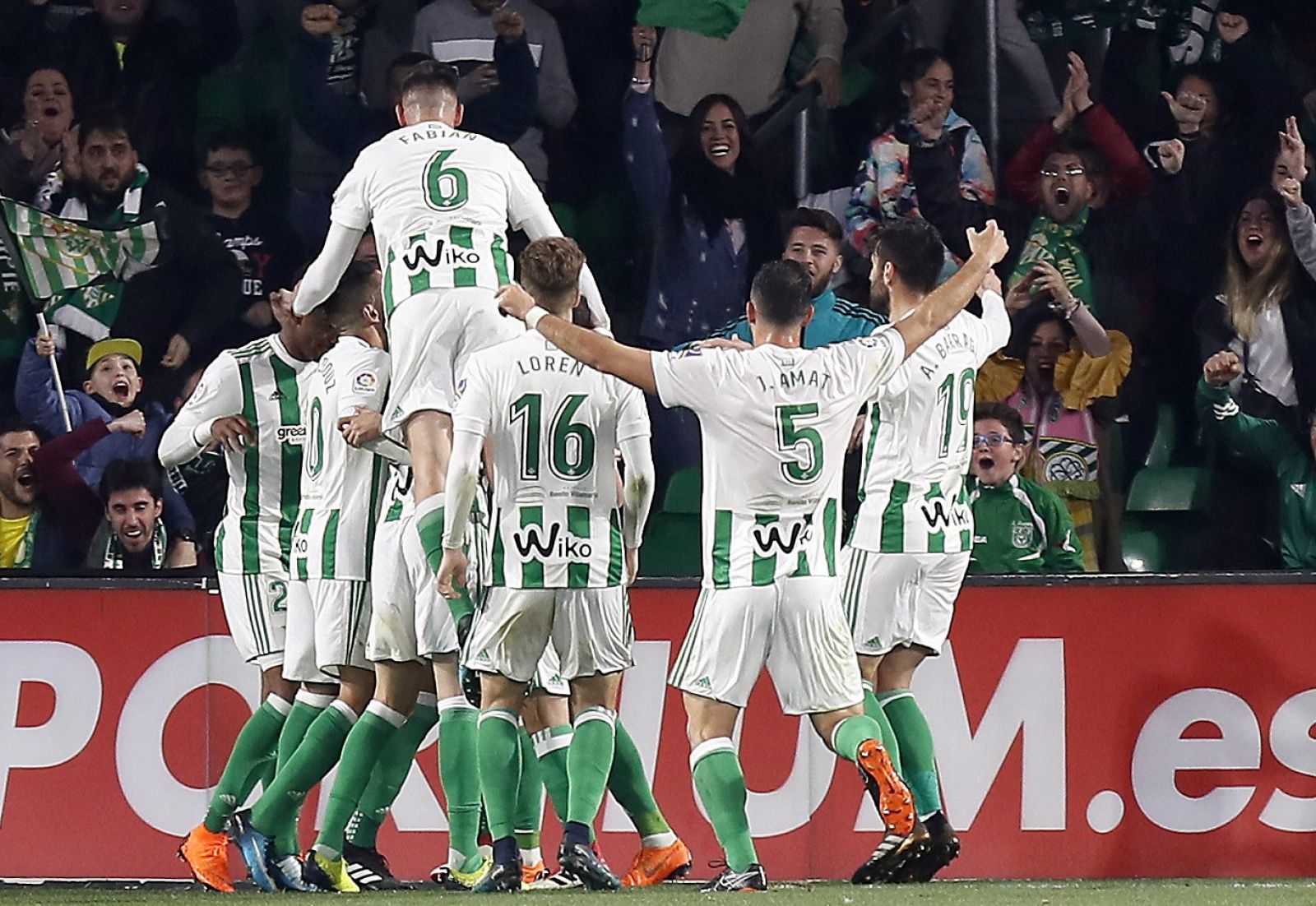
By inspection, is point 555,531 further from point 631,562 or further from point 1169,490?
point 1169,490

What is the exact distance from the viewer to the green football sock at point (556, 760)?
21.7ft

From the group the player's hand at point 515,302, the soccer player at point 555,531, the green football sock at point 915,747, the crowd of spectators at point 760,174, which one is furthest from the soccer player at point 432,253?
the crowd of spectators at point 760,174

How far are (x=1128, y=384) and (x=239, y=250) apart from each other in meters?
3.85

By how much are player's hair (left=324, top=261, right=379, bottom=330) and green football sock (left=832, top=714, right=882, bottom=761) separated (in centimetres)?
221

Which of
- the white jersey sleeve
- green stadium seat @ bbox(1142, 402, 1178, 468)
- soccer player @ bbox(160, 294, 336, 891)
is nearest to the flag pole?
soccer player @ bbox(160, 294, 336, 891)

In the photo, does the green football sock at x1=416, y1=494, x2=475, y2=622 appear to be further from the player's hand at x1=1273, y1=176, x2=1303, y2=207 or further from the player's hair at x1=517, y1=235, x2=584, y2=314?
the player's hand at x1=1273, y1=176, x2=1303, y2=207

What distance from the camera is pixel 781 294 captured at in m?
6.22

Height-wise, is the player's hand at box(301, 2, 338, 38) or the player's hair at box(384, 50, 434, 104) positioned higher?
the player's hand at box(301, 2, 338, 38)

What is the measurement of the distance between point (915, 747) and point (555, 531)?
1.58 metres

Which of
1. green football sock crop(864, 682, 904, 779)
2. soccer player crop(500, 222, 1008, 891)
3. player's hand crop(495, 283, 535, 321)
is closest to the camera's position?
player's hand crop(495, 283, 535, 321)

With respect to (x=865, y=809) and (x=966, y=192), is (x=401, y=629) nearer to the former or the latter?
(x=865, y=809)

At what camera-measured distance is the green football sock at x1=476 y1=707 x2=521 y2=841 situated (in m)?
6.28

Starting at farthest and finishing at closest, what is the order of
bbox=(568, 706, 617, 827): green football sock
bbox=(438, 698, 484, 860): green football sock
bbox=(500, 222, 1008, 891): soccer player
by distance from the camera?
bbox=(438, 698, 484, 860): green football sock
bbox=(568, 706, 617, 827): green football sock
bbox=(500, 222, 1008, 891): soccer player

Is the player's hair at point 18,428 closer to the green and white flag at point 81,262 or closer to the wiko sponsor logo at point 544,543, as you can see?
the green and white flag at point 81,262
